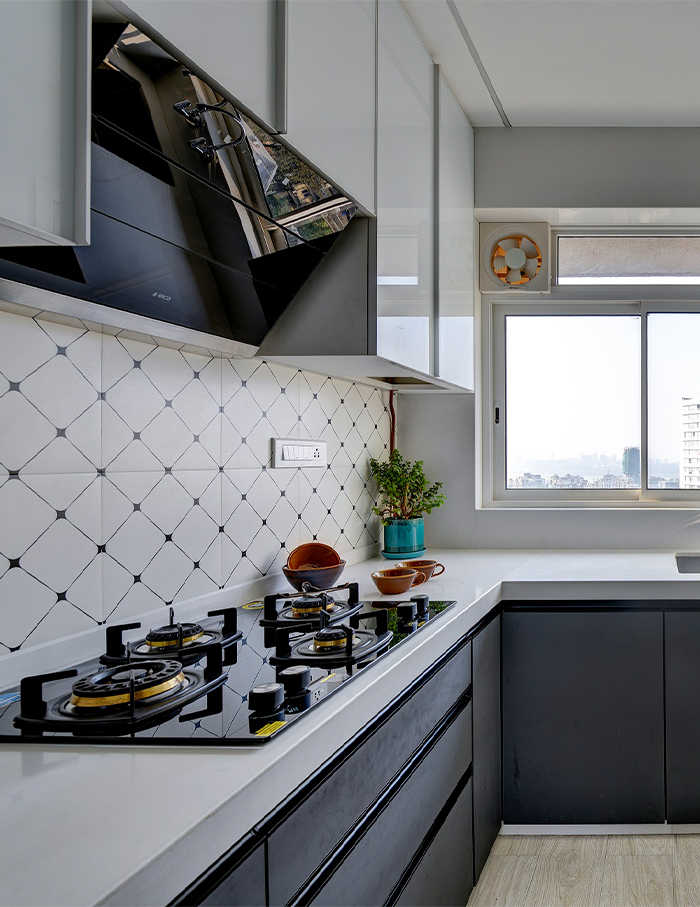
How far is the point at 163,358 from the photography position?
1751 millimetres

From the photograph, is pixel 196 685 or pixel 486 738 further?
pixel 486 738

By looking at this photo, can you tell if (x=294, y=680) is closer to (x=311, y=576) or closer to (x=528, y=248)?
(x=311, y=576)

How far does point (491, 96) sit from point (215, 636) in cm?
223

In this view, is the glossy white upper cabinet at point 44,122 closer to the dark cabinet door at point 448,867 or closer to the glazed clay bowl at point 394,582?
the dark cabinet door at point 448,867

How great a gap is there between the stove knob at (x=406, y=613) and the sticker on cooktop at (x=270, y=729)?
0.69m

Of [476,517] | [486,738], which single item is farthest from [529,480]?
[486,738]

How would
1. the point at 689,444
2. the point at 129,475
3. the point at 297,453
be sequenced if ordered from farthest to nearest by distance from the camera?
the point at 689,444
the point at 297,453
the point at 129,475

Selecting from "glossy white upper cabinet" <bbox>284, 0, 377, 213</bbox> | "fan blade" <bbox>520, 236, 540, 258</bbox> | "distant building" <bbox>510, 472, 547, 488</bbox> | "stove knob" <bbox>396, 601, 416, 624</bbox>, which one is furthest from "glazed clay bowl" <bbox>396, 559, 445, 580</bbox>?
"fan blade" <bbox>520, 236, 540, 258</bbox>

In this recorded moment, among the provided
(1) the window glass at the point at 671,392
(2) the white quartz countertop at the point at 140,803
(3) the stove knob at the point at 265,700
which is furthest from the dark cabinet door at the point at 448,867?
(1) the window glass at the point at 671,392

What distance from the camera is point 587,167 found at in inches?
123

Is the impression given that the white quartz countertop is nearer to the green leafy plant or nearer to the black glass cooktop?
the black glass cooktop

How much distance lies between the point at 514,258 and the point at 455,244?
615 millimetres

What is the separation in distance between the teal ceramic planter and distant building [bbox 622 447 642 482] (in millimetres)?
1094

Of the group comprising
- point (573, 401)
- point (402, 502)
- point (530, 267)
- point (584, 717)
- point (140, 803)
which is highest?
point (530, 267)
